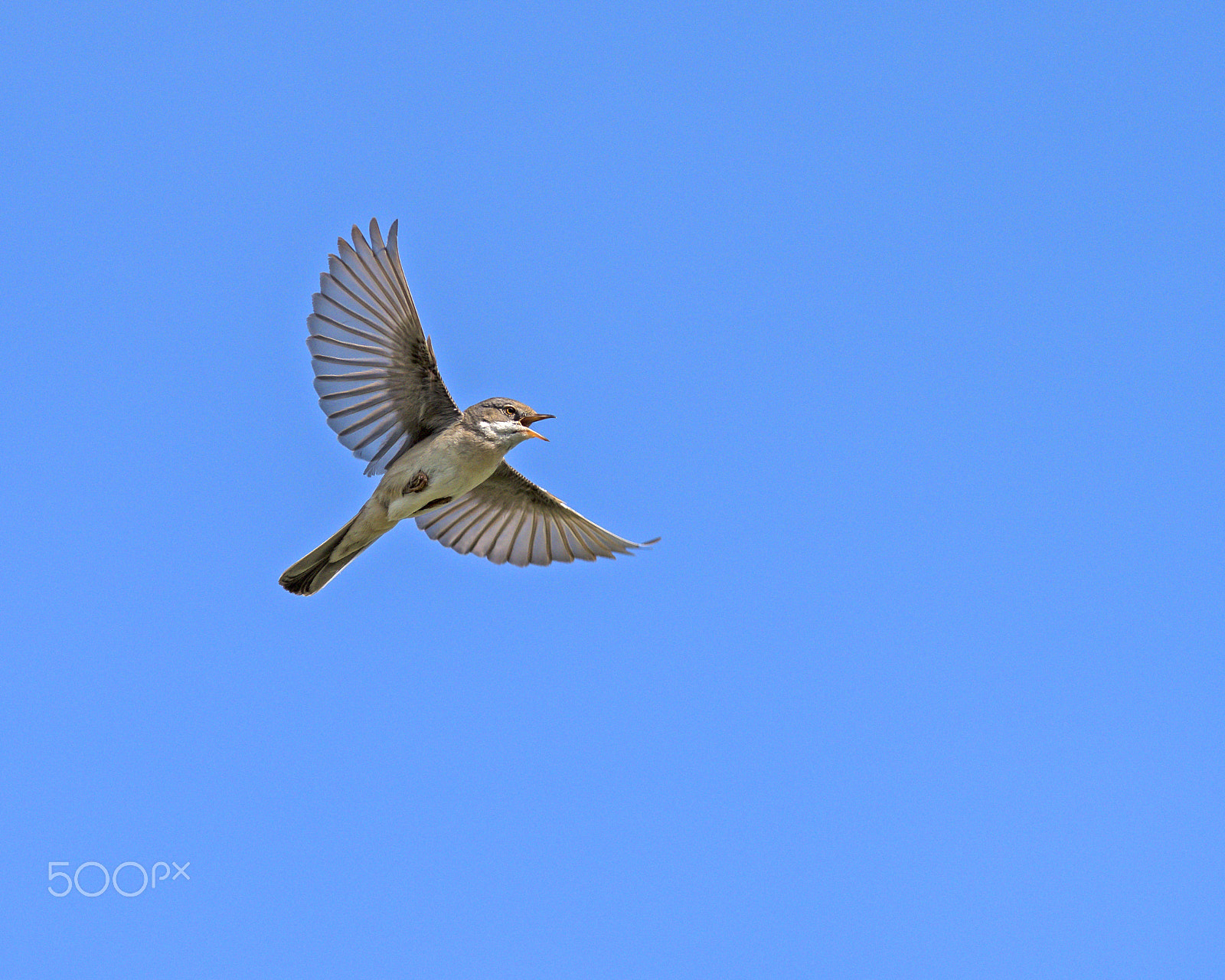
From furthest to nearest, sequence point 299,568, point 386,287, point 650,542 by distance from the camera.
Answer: point 650,542 < point 299,568 < point 386,287

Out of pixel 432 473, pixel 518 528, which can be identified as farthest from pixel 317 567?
pixel 518 528

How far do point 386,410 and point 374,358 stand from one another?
551mm

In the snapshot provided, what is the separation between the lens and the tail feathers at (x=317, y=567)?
11102 millimetres

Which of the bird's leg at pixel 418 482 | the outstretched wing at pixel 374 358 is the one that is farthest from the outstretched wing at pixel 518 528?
the bird's leg at pixel 418 482

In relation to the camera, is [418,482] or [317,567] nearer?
[418,482]

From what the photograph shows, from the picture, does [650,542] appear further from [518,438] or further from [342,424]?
[342,424]

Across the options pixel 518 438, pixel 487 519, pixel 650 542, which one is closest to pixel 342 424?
pixel 518 438

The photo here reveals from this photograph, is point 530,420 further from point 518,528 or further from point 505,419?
point 518,528

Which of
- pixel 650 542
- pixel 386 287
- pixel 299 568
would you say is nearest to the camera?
pixel 386 287

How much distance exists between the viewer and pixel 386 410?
1114 cm

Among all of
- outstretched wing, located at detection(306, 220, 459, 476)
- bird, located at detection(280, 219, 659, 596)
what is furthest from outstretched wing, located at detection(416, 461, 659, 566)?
outstretched wing, located at detection(306, 220, 459, 476)

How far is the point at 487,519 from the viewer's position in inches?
534

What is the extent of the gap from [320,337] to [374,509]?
5.79 ft

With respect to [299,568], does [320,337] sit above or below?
above
